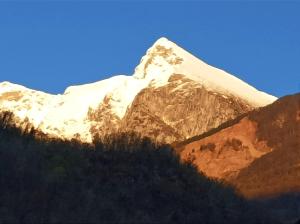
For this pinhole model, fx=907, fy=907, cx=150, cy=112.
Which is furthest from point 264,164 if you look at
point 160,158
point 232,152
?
point 160,158

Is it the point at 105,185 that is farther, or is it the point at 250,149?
the point at 250,149

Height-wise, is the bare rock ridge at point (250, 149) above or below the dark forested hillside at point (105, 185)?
above

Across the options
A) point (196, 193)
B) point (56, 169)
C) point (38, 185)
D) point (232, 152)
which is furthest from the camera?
point (232, 152)

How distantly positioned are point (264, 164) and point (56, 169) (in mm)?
157276

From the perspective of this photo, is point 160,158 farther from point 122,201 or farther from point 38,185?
point 38,185

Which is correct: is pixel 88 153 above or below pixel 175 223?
above

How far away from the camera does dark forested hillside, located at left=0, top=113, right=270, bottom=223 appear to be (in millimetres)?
13750

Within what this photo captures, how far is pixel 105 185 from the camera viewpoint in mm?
15594

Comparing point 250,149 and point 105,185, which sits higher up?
point 250,149

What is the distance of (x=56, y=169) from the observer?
50.2 feet

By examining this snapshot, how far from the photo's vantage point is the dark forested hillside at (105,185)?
1375cm

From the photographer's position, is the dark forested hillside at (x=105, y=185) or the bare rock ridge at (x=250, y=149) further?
the bare rock ridge at (x=250, y=149)

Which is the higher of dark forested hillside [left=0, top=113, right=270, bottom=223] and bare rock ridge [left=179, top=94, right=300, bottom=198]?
bare rock ridge [left=179, top=94, right=300, bottom=198]

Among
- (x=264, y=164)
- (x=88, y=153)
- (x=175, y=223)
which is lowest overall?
(x=175, y=223)
